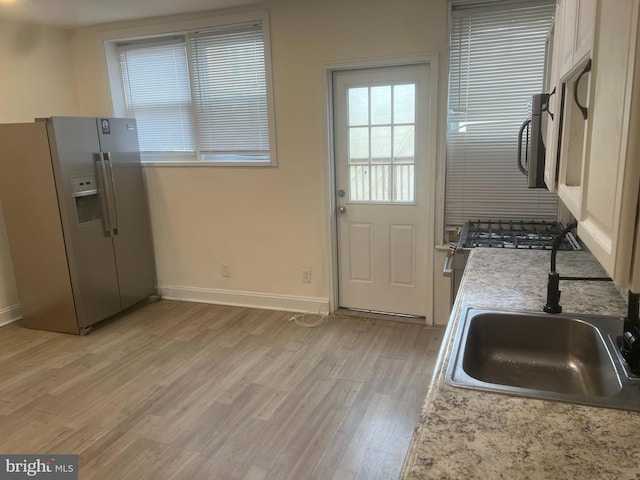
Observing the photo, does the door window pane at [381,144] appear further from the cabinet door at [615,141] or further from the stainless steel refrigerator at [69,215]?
the cabinet door at [615,141]

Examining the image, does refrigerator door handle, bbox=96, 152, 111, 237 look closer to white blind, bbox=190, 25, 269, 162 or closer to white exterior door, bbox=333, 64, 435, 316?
white blind, bbox=190, 25, 269, 162

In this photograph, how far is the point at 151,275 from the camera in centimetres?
448

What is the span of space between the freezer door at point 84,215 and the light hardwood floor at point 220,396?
275 millimetres

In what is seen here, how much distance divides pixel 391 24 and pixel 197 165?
2.01 m

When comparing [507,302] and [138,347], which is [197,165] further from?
[507,302]

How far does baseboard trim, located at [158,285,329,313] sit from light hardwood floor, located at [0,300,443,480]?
0.48 ft

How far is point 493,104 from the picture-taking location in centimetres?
326

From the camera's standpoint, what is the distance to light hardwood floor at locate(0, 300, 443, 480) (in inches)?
88.3

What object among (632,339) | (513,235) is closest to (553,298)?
(632,339)

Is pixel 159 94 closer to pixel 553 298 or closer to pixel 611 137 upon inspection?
pixel 553 298

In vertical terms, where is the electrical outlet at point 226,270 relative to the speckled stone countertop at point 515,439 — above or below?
below

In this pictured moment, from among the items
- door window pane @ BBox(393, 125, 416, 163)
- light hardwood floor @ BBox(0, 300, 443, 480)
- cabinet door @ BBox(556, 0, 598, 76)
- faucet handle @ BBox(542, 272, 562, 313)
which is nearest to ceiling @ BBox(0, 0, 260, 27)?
door window pane @ BBox(393, 125, 416, 163)

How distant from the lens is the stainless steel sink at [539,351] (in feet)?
4.48

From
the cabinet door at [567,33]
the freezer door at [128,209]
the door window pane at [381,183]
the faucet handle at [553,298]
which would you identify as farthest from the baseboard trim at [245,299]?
the cabinet door at [567,33]
